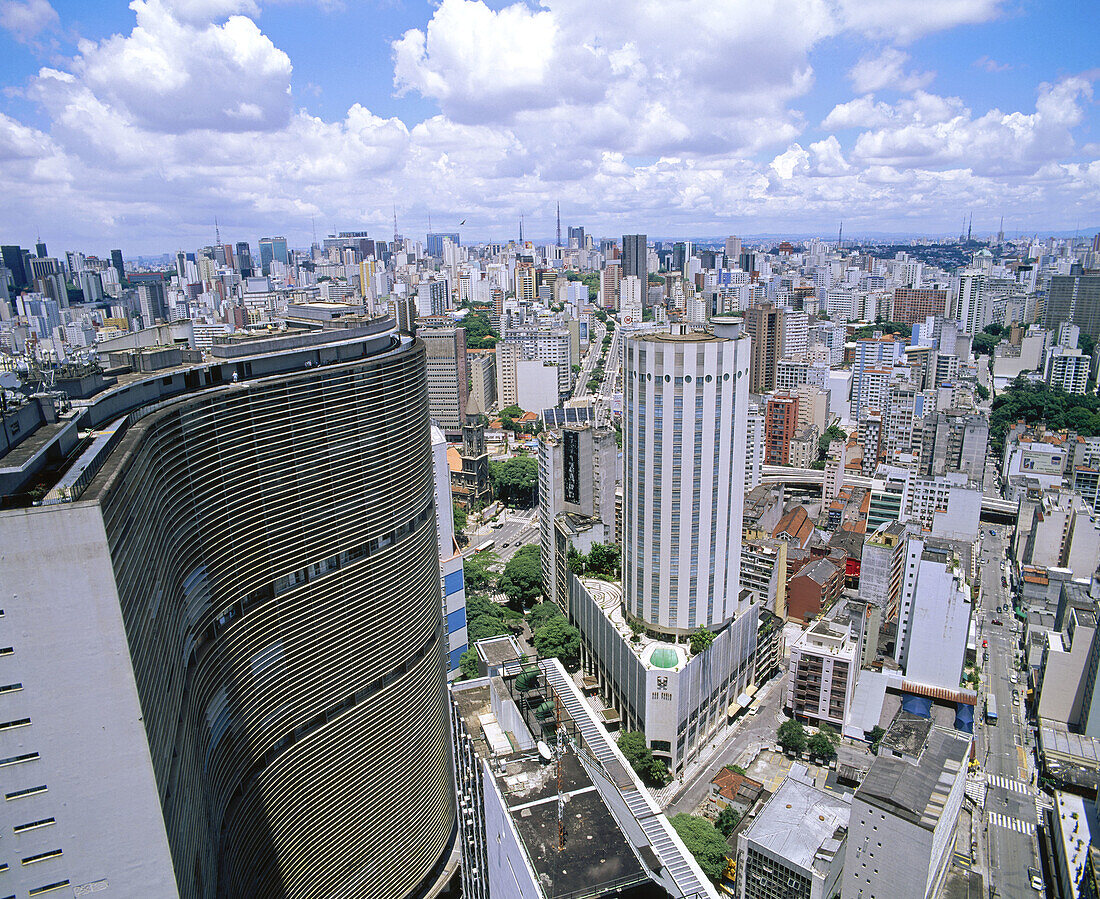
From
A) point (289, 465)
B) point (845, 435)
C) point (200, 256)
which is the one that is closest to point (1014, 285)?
point (845, 435)

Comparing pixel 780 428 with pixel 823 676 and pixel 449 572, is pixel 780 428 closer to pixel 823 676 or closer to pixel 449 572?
pixel 823 676

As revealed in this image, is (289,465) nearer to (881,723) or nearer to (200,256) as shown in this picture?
(881,723)

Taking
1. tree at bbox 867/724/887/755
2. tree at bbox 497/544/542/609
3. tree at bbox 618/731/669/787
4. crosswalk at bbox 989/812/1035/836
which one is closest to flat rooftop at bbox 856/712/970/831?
crosswalk at bbox 989/812/1035/836

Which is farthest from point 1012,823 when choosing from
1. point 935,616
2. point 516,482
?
point 516,482

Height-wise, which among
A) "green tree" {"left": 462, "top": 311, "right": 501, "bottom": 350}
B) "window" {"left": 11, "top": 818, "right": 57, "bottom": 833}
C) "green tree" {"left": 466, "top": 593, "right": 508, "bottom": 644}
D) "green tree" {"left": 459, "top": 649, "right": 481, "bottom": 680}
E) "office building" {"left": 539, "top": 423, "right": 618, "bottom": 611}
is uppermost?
"window" {"left": 11, "top": 818, "right": 57, "bottom": 833}

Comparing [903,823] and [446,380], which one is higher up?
[446,380]

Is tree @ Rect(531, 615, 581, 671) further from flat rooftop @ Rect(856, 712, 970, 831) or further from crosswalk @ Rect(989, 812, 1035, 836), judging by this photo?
crosswalk @ Rect(989, 812, 1035, 836)

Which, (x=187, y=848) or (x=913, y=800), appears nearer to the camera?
(x=187, y=848)
